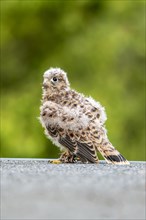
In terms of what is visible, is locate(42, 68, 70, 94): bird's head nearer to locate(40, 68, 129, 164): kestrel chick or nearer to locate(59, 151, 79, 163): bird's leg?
locate(40, 68, 129, 164): kestrel chick

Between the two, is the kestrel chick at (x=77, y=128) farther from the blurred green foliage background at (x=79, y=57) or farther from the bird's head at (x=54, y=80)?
the blurred green foliage background at (x=79, y=57)

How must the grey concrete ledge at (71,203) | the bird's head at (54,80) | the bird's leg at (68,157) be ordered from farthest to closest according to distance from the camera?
the bird's head at (54,80) → the bird's leg at (68,157) → the grey concrete ledge at (71,203)

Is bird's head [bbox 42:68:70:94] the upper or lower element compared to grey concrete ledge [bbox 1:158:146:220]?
upper

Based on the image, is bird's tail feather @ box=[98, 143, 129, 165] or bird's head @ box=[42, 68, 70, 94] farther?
bird's head @ box=[42, 68, 70, 94]

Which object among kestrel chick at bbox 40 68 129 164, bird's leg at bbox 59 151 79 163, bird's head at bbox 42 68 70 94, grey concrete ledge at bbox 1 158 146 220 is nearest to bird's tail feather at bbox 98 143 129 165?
kestrel chick at bbox 40 68 129 164

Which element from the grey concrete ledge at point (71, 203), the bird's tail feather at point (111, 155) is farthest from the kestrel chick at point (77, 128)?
the grey concrete ledge at point (71, 203)

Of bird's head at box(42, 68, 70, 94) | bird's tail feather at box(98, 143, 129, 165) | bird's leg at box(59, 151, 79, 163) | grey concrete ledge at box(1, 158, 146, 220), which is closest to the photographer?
grey concrete ledge at box(1, 158, 146, 220)
